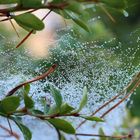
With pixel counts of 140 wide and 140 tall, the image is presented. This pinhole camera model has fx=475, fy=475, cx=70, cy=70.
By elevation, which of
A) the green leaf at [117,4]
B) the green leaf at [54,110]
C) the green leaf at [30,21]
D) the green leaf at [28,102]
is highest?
the green leaf at [117,4]

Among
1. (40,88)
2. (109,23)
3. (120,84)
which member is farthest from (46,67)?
(109,23)

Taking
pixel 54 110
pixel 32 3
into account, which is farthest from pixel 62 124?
pixel 32 3

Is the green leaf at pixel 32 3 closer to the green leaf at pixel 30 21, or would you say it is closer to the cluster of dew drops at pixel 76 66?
the green leaf at pixel 30 21

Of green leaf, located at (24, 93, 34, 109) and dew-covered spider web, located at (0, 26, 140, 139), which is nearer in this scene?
green leaf, located at (24, 93, 34, 109)

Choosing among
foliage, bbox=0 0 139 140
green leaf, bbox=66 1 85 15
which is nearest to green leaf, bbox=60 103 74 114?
foliage, bbox=0 0 139 140

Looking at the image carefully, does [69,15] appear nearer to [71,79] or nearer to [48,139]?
[71,79]

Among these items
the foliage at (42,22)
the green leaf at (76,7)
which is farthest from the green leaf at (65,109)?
the green leaf at (76,7)

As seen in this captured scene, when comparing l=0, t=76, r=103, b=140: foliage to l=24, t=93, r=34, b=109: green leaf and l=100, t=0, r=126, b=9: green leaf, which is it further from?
l=100, t=0, r=126, b=9: green leaf
